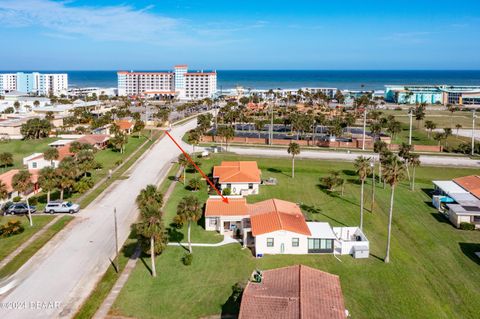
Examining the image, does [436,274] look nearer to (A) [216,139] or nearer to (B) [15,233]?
(B) [15,233]

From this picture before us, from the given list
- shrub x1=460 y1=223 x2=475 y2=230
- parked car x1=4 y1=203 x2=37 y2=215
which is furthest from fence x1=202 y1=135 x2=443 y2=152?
parked car x1=4 y1=203 x2=37 y2=215

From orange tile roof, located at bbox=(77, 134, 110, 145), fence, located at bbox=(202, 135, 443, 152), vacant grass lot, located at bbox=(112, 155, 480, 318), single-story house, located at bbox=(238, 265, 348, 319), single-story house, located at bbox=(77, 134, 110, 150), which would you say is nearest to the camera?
single-story house, located at bbox=(238, 265, 348, 319)

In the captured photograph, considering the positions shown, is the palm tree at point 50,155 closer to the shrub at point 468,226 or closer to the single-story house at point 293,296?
the single-story house at point 293,296

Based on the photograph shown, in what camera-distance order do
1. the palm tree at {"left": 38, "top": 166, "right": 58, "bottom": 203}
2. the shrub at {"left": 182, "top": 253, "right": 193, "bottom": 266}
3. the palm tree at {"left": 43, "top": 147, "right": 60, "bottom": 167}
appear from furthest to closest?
the palm tree at {"left": 43, "top": 147, "right": 60, "bottom": 167}
the palm tree at {"left": 38, "top": 166, "right": 58, "bottom": 203}
the shrub at {"left": 182, "top": 253, "right": 193, "bottom": 266}

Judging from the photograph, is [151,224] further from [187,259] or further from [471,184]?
[471,184]

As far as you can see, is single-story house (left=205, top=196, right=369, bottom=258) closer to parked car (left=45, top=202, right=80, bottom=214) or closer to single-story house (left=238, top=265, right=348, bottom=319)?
single-story house (left=238, top=265, right=348, bottom=319)

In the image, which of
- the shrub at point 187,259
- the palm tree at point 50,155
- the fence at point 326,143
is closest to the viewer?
the shrub at point 187,259

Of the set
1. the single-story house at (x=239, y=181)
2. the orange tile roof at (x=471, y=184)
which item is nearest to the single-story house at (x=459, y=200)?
the orange tile roof at (x=471, y=184)

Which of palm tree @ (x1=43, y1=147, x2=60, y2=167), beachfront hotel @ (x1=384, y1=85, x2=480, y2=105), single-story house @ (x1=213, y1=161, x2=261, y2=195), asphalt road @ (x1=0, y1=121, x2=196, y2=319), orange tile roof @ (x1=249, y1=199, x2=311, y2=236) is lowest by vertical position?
asphalt road @ (x1=0, y1=121, x2=196, y2=319)
